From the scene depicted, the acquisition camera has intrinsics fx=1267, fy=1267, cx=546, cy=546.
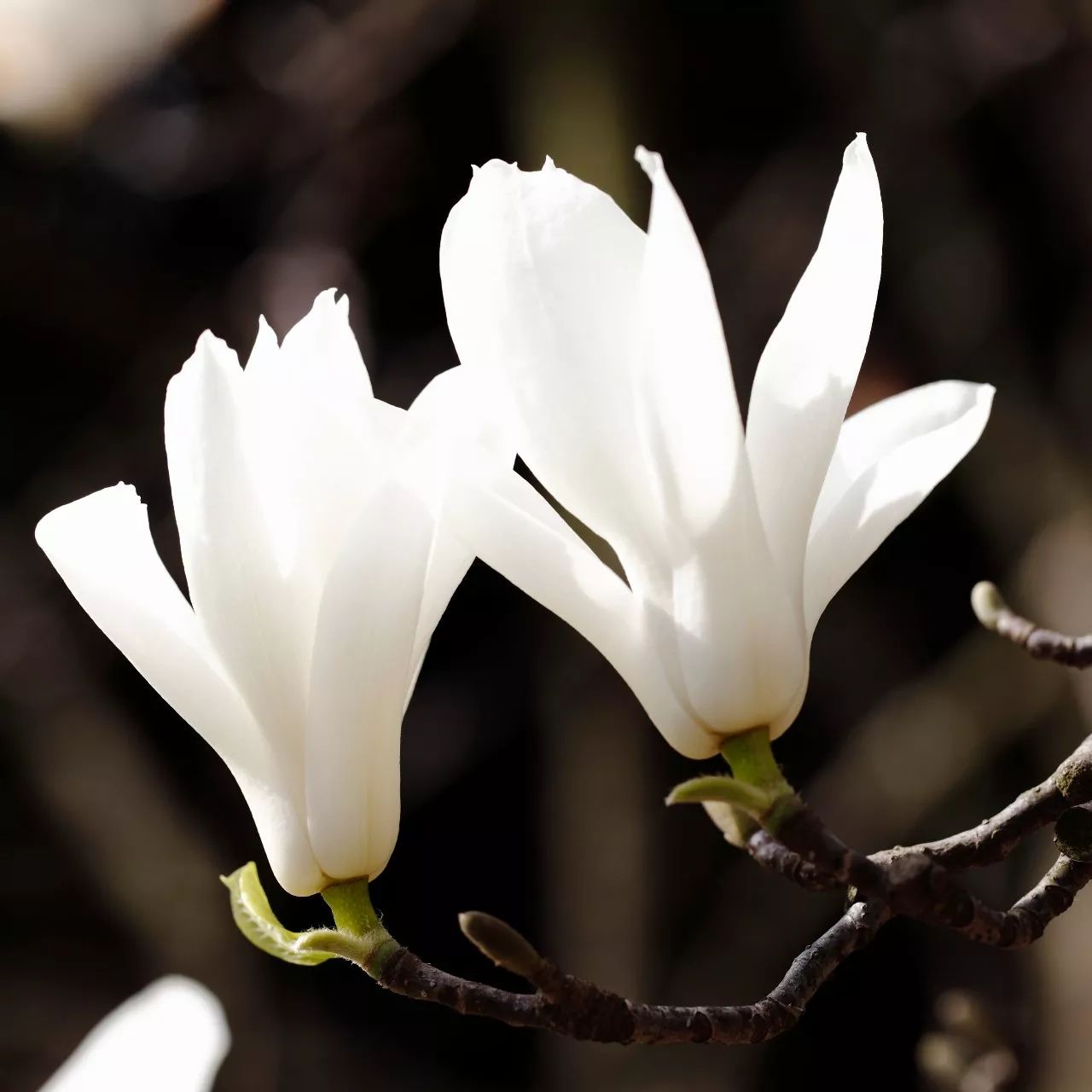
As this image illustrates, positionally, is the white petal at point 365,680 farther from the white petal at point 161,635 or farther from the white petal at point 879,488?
the white petal at point 879,488

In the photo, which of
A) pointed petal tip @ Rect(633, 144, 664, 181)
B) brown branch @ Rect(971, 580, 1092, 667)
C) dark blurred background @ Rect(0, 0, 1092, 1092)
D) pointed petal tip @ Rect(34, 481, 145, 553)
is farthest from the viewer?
dark blurred background @ Rect(0, 0, 1092, 1092)

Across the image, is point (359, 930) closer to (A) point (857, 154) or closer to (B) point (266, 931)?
(B) point (266, 931)

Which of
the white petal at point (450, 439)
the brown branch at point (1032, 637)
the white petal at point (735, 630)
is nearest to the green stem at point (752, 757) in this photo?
the white petal at point (735, 630)

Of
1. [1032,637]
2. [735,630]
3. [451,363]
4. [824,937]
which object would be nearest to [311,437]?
[735,630]

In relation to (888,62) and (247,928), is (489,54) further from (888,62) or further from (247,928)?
(247,928)

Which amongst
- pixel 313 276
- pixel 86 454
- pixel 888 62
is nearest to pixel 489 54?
pixel 313 276

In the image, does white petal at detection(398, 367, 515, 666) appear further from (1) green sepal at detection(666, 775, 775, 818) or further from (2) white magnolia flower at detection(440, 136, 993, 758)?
(1) green sepal at detection(666, 775, 775, 818)

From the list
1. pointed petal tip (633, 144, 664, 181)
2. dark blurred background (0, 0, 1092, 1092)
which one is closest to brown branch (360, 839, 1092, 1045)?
pointed petal tip (633, 144, 664, 181)
